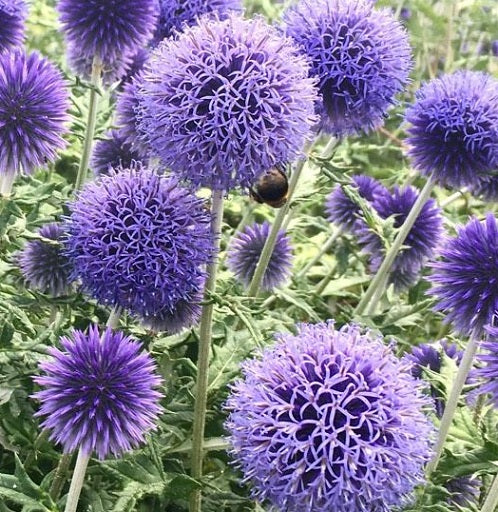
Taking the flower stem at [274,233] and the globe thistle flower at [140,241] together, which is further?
the flower stem at [274,233]

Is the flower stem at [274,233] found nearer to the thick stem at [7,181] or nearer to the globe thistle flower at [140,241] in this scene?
the globe thistle flower at [140,241]

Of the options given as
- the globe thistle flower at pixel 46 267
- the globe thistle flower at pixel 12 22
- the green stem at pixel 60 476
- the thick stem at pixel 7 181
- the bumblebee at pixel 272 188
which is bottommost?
the green stem at pixel 60 476

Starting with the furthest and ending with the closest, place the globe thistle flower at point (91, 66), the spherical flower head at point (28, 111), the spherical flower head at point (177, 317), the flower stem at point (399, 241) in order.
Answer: the globe thistle flower at point (91, 66), the flower stem at point (399, 241), the spherical flower head at point (28, 111), the spherical flower head at point (177, 317)

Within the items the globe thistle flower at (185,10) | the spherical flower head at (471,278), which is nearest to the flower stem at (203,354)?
the spherical flower head at (471,278)

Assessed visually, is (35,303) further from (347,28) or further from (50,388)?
(347,28)

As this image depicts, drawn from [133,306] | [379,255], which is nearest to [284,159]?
[133,306]

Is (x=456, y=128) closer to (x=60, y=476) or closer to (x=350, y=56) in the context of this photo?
(x=350, y=56)
